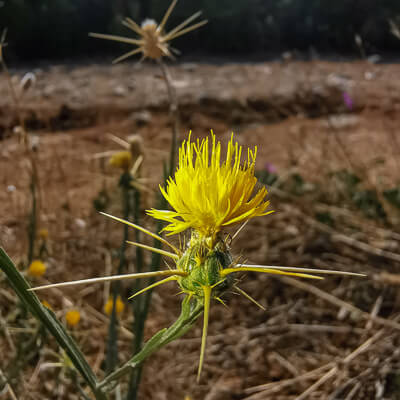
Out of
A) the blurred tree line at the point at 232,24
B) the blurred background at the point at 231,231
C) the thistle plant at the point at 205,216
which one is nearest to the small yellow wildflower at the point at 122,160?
the blurred background at the point at 231,231

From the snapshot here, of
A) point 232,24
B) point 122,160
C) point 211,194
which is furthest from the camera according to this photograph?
point 232,24

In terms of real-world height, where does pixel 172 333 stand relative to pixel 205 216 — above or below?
below

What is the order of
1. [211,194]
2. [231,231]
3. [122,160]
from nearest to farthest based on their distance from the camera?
1. [211,194]
2. [122,160]
3. [231,231]

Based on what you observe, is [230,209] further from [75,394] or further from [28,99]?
[28,99]

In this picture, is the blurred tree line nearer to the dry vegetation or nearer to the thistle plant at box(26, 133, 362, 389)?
the dry vegetation

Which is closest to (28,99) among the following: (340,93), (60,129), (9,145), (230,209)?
(60,129)

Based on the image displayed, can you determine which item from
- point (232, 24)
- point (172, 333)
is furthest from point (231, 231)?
point (232, 24)

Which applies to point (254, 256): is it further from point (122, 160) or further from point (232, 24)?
point (232, 24)

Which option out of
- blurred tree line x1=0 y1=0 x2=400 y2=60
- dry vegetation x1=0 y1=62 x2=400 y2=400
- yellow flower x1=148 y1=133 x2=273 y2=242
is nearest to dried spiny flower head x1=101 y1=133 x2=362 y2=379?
yellow flower x1=148 y1=133 x2=273 y2=242
